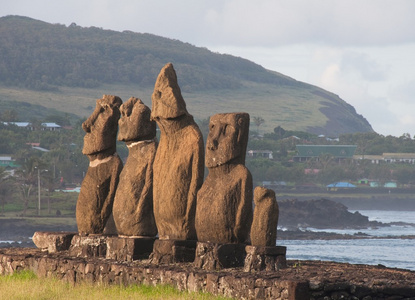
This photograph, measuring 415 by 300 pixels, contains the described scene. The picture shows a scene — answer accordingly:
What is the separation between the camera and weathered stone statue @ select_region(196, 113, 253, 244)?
44.8ft

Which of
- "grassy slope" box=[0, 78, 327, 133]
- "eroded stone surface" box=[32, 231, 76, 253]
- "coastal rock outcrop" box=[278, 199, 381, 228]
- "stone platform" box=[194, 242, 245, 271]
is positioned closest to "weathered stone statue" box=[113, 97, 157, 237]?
"eroded stone surface" box=[32, 231, 76, 253]

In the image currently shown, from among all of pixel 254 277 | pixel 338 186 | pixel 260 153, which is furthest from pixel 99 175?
pixel 260 153

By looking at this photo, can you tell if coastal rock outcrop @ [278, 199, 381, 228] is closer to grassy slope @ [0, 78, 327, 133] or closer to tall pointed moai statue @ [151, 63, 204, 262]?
grassy slope @ [0, 78, 327, 133]

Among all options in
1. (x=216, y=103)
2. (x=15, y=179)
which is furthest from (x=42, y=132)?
(x=216, y=103)

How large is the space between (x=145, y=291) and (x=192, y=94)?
18113 centimetres

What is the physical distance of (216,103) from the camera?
188 m

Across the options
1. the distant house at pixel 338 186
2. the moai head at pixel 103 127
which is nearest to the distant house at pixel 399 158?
the distant house at pixel 338 186

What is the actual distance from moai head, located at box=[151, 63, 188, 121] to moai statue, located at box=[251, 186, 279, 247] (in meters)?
2.22

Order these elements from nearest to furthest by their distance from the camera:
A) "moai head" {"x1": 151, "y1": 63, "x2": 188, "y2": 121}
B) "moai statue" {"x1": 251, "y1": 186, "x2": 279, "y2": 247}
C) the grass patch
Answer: the grass patch, "moai statue" {"x1": 251, "y1": 186, "x2": 279, "y2": 247}, "moai head" {"x1": 151, "y1": 63, "x2": 188, "y2": 121}

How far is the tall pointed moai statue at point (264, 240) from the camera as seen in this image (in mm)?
12984

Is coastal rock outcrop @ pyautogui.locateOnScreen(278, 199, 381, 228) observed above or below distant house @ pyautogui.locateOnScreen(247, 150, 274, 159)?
below

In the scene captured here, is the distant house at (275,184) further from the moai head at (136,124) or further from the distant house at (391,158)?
the moai head at (136,124)

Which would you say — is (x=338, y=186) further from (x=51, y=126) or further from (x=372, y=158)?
(x=51, y=126)

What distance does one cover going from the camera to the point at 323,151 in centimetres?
14312
